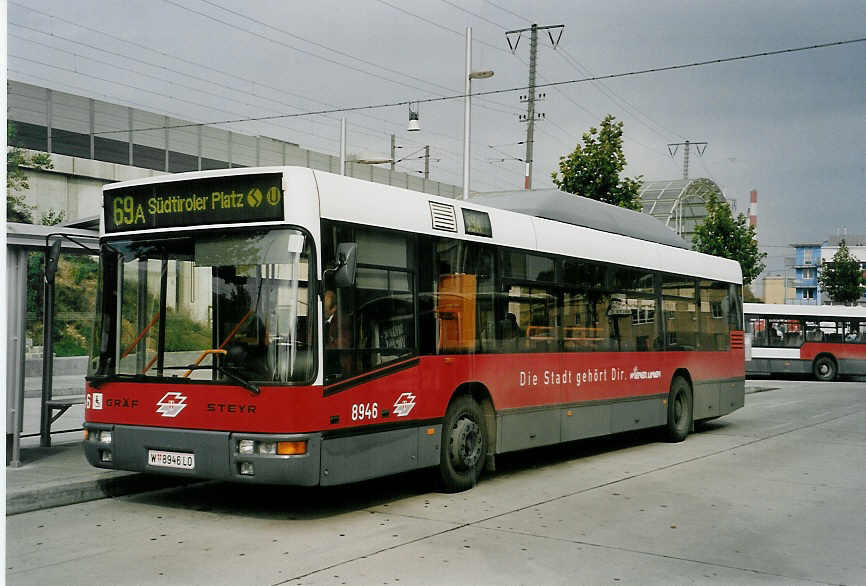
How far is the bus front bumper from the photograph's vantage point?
792cm

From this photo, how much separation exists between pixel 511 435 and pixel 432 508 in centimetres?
211

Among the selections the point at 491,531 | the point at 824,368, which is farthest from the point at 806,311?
the point at 491,531

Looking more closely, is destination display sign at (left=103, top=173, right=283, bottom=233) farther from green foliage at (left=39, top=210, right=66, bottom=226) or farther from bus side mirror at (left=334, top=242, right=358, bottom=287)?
green foliage at (left=39, top=210, right=66, bottom=226)

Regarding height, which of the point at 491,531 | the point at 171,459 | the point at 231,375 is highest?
the point at 231,375

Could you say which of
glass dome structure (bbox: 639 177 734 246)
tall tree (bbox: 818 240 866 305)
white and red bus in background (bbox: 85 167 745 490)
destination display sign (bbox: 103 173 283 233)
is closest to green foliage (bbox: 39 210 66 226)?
white and red bus in background (bbox: 85 167 745 490)

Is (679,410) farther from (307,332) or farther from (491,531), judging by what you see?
(307,332)

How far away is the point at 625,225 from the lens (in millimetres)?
14695

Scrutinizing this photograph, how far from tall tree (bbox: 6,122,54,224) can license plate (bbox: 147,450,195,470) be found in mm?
19191

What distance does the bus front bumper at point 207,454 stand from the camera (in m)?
7.92

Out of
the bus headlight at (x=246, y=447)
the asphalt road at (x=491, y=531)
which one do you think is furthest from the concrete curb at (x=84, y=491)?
the bus headlight at (x=246, y=447)

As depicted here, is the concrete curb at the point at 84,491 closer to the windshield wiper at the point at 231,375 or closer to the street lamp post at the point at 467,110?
the windshield wiper at the point at 231,375

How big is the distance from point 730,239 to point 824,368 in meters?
7.75

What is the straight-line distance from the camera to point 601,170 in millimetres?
26750

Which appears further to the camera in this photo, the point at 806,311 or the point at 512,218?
the point at 806,311
